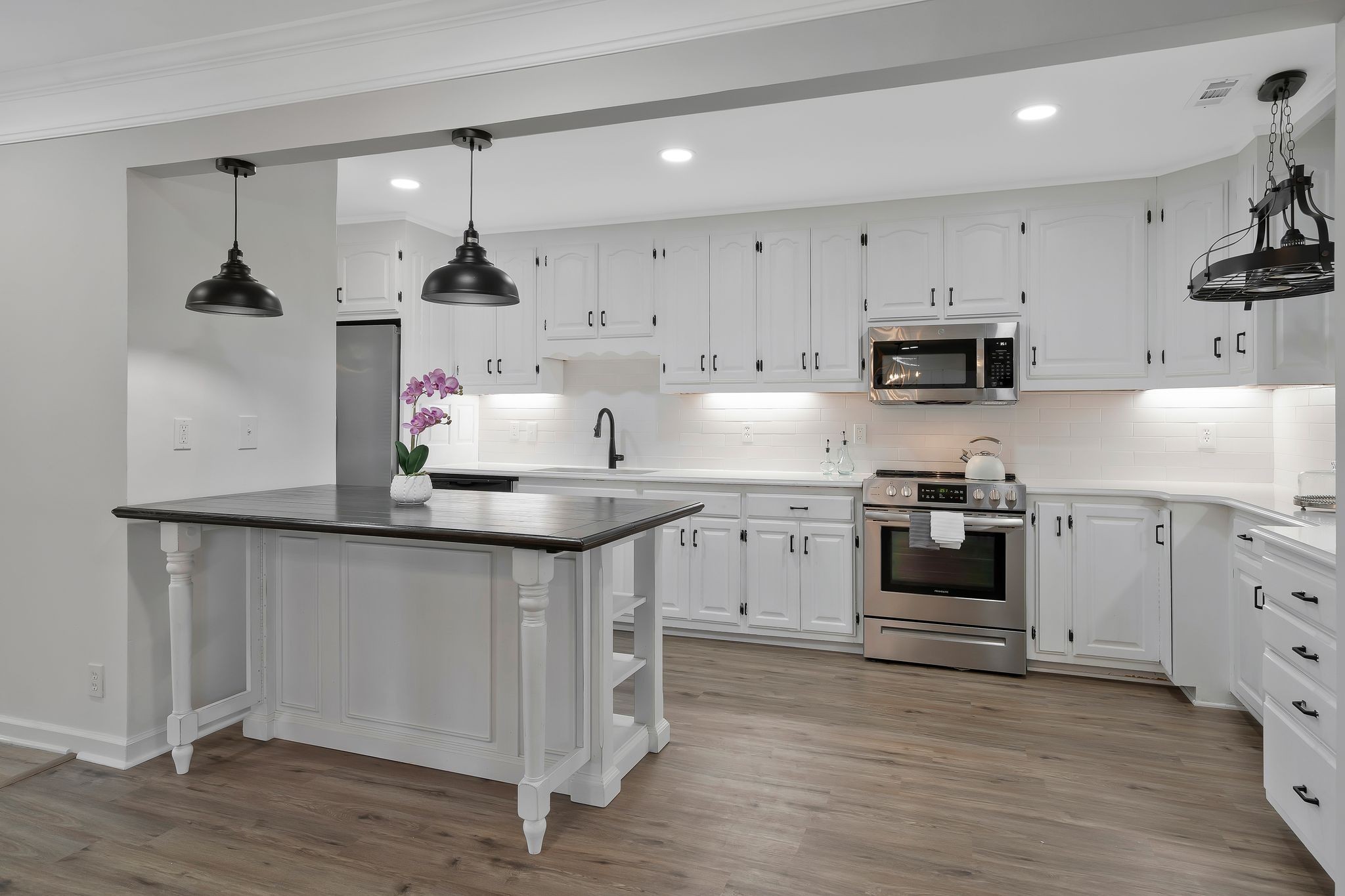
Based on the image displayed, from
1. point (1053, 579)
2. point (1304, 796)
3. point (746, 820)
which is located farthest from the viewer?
point (1053, 579)

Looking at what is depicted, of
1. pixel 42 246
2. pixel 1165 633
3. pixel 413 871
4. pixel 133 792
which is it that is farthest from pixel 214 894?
pixel 1165 633

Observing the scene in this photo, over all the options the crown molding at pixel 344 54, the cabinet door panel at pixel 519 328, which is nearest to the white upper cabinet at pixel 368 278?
the cabinet door panel at pixel 519 328

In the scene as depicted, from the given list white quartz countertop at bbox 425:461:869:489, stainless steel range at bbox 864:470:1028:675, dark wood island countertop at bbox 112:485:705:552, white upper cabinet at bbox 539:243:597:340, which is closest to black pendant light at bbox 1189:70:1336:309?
stainless steel range at bbox 864:470:1028:675

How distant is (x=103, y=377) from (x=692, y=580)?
→ 9.65 feet

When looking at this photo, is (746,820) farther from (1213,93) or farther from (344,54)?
(1213,93)

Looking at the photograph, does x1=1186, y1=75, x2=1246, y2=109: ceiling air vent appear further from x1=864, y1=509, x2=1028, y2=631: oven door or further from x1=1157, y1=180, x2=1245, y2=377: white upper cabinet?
x1=864, y1=509, x2=1028, y2=631: oven door

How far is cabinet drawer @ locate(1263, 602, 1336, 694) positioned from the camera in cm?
195

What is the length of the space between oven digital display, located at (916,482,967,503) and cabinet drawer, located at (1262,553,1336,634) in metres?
1.54

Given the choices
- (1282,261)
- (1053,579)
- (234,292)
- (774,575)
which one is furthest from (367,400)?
(1282,261)

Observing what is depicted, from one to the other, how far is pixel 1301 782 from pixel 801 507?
243cm

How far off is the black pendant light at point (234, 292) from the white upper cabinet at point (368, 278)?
6.85 feet

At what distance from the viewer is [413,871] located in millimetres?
2102

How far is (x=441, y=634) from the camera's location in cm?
266

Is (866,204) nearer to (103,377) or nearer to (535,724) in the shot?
(535,724)
